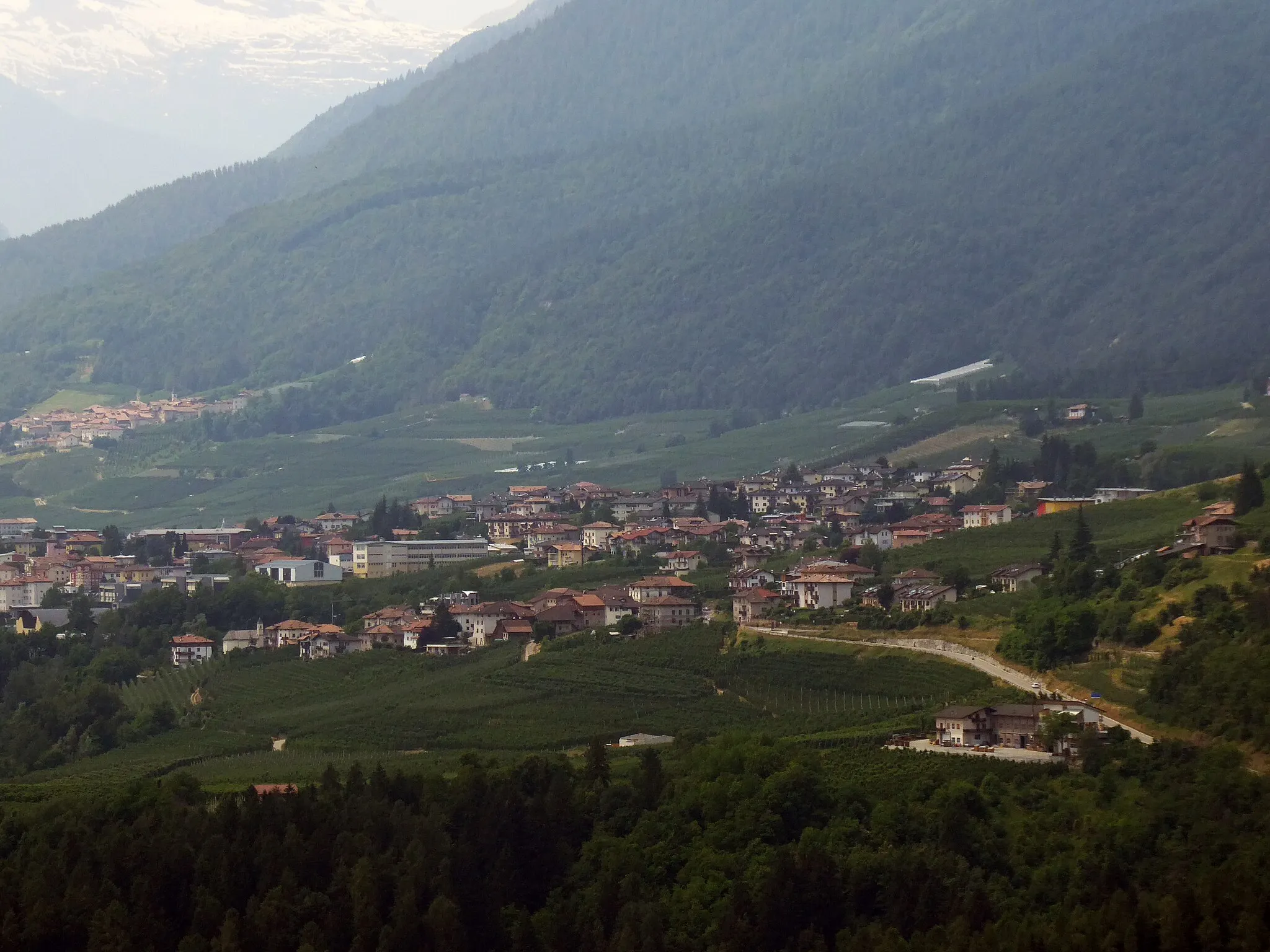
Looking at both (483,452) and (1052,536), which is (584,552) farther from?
(483,452)

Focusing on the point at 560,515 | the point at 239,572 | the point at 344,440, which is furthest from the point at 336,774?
the point at 344,440

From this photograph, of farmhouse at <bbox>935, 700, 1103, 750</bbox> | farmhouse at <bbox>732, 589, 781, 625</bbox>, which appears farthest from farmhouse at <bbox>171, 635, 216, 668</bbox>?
farmhouse at <bbox>935, 700, 1103, 750</bbox>

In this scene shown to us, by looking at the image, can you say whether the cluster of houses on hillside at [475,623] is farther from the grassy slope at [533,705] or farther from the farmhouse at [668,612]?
the grassy slope at [533,705]

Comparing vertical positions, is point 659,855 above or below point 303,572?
below

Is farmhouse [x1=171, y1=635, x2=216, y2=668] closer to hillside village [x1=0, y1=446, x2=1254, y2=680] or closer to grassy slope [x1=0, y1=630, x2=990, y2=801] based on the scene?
hillside village [x1=0, y1=446, x2=1254, y2=680]

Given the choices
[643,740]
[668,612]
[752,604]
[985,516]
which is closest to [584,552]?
[985,516]

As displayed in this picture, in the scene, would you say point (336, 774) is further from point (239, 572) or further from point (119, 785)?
point (239, 572)

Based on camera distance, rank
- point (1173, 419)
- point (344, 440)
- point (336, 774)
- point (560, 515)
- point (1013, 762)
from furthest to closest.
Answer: point (344, 440) → point (1173, 419) → point (560, 515) → point (336, 774) → point (1013, 762)
